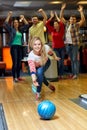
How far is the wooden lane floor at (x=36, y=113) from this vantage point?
2727 mm

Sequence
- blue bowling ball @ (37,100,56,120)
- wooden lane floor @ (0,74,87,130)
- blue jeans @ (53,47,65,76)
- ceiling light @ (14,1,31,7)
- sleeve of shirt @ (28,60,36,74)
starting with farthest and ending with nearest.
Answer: ceiling light @ (14,1,31,7), blue jeans @ (53,47,65,76), sleeve of shirt @ (28,60,36,74), blue bowling ball @ (37,100,56,120), wooden lane floor @ (0,74,87,130)

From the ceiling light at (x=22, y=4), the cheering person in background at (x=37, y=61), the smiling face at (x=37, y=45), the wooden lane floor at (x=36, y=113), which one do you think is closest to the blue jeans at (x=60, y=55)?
the wooden lane floor at (x=36, y=113)

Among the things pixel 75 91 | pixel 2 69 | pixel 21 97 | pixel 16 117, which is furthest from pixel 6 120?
pixel 2 69

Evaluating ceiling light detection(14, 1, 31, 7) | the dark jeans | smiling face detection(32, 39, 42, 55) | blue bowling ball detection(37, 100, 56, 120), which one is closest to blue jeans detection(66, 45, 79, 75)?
the dark jeans

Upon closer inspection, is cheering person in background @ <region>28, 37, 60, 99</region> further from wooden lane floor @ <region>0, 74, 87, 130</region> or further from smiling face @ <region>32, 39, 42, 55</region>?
wooden lane floor @ <region>0, 74, 87, 130</region>

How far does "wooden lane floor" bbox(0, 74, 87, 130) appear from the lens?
2.73 m

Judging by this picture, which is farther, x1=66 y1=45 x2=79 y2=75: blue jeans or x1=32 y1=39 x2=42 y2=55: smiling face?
x1=66 y1=45 x2=79 y2=75: blue jeans

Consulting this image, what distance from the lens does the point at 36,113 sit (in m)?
3.22

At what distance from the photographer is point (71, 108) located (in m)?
3.42

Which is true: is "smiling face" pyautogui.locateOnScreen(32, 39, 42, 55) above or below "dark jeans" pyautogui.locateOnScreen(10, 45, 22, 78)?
above

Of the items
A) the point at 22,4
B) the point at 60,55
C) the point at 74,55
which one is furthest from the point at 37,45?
the point at 22,4

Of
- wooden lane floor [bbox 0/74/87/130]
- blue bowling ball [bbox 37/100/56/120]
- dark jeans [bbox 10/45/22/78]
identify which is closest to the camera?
wooden lane floor [bbox 0/74/87/130]

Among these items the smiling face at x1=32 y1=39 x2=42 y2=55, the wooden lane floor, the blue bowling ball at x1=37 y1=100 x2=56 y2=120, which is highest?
the smiling face at x1=32 y1=39 x2=42 y2=55

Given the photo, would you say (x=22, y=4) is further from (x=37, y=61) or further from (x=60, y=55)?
(x=37, y=61)
